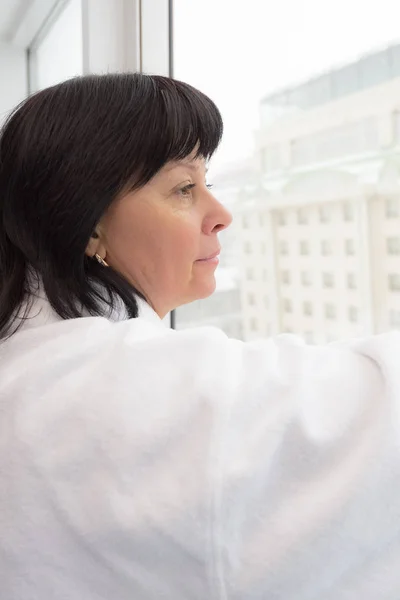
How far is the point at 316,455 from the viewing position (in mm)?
450

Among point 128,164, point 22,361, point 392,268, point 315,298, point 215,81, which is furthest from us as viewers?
point 215,81

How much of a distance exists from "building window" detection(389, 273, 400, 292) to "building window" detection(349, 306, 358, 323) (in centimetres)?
9

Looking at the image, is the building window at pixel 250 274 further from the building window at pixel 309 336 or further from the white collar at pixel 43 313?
the white collar at pixel 43 313

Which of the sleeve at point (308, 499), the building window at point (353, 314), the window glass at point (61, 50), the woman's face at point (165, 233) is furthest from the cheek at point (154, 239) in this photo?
the window glass at point (61, 50)

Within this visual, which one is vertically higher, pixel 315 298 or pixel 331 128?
pixel 331 128

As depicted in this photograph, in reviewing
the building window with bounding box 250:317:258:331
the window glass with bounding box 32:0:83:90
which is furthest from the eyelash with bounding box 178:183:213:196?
the window glass with bounding box 32:0:83:90

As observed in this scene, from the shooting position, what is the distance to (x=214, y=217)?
0.78m

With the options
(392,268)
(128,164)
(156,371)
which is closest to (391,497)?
(156,371)

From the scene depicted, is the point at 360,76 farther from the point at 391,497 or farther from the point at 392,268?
the point at 391,497

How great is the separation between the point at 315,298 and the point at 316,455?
2.31ft

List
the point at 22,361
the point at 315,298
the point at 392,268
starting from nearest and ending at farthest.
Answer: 1. the point at 22,361
2. the point at 392,268
3. the point at 315,298

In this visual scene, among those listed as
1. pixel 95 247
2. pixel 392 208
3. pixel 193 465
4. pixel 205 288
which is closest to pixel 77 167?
pixel 95 247

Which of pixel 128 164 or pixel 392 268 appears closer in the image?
pixel 128 164

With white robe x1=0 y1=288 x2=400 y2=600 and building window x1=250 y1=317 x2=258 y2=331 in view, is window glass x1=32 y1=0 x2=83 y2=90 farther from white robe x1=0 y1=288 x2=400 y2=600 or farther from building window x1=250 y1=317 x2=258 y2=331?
white robe x1=0 y1=288 x2=400 y2=600
